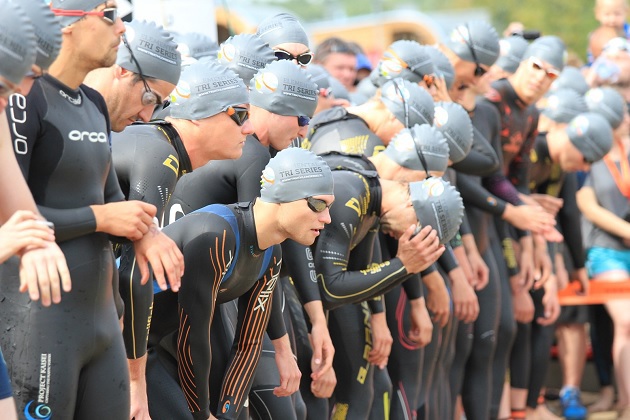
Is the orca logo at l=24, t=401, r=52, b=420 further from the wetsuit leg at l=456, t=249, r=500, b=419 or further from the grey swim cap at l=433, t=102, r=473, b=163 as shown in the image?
the wetsuit leg at l=456, t=249, r=500, b=419

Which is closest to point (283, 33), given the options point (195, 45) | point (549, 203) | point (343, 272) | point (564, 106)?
point (195, 45)

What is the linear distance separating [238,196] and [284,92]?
0.63 meters

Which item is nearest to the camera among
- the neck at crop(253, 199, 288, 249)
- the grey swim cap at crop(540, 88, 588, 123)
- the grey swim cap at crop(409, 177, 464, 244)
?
Answer: the neck at crop(253, 199, 288, 249)

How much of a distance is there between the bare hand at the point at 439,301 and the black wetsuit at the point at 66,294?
11.0ft

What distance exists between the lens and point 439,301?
7297 mm

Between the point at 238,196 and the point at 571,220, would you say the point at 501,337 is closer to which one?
the point at 571,220

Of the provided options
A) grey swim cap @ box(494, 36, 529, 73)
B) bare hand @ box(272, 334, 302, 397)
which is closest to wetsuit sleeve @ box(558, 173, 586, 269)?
grey swim cap @ box(494, 36, 529, 73)

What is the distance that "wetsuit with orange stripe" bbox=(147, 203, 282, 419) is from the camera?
4777 mm

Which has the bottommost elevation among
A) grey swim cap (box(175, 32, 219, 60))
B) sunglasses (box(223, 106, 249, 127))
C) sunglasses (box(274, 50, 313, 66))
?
grey swim cap (box(175, 32, 219, 60))

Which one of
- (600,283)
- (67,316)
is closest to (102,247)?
(67,316)

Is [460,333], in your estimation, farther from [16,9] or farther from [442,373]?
[16,9]

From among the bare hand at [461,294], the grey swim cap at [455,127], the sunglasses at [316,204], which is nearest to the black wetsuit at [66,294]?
the sunglasses at [316,204]

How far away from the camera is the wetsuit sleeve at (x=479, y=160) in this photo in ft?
26.8

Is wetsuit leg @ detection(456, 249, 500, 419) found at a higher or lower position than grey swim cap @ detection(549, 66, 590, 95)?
lower
